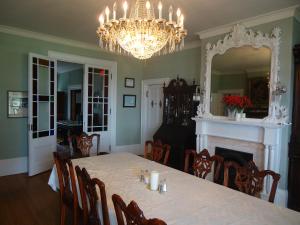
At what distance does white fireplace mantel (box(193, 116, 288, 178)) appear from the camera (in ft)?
10.0

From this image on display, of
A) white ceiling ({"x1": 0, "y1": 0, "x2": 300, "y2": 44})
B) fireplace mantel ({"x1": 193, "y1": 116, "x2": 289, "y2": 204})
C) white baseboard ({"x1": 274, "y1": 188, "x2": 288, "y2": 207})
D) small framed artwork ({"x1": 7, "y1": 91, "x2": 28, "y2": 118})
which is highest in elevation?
white ceiling ({"x1": 0, "y1": 0, "x2": 300, "y2": 44})

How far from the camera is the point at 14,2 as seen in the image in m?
3.00

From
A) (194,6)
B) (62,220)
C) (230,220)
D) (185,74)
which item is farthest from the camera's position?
(185,74)

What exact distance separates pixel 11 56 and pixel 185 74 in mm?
3532

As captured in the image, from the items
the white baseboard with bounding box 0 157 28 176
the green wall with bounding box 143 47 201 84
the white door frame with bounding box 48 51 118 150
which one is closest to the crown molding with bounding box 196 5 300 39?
the green wall with bounding box 143 47 201 84

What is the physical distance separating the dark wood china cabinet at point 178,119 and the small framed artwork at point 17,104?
9.07 ft

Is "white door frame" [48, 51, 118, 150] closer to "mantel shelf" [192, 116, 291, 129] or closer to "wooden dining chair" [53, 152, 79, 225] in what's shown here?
"mantel shelf" [192, 116, 291, 129]

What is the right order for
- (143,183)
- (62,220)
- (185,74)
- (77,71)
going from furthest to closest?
(77,71) < (185,74) < (62,220) < (143,183)

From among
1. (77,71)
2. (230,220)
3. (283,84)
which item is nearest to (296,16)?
(283,84)

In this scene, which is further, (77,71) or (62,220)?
(77,71)

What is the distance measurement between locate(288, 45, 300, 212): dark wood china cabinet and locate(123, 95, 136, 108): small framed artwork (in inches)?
151

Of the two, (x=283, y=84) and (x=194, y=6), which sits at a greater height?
(x=194, y=6)

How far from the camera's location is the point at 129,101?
19.3 ft

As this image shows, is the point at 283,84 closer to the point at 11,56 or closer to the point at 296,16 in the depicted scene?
the point at 296,16
